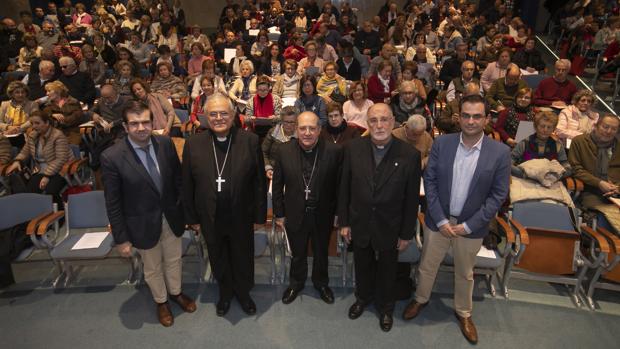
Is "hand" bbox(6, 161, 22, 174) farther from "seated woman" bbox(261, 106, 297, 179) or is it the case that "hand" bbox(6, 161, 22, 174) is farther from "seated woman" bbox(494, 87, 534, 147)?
"seated woman" bbox(494, 87, 534, 147)

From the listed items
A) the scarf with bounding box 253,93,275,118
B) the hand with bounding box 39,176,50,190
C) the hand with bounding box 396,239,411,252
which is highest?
the scarf with bounding box 253,93,275,118

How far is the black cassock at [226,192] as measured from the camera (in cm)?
263

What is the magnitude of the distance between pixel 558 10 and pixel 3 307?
11886 mm

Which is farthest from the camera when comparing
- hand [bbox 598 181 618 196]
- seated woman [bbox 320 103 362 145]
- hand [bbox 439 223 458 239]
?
seated woman [bbox 320 103 362 145]

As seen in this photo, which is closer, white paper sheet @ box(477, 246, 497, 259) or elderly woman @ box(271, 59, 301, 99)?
white paper sheet @ box(477, 246, 497, 259)

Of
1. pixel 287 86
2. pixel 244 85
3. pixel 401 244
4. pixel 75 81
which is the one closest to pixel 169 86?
pixel 244 85

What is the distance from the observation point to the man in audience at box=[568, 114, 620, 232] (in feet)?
11.8

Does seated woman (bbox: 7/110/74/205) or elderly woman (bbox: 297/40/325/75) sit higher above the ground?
elderly woman (bbox: 297/40/325/75)

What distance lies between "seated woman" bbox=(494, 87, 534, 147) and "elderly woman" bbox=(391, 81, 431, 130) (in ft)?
2.84

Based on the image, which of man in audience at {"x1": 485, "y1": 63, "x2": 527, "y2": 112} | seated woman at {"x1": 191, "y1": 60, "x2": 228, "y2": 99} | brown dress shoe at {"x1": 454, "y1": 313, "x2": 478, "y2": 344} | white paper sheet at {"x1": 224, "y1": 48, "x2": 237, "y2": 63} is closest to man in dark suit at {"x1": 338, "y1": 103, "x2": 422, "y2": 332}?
brown dress shoe at {"x1": 454, "y1": 313, "x2": 478, "y2": 344}

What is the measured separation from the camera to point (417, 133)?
3857 millimetres

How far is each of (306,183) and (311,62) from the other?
469cm

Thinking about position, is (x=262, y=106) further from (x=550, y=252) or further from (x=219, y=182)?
(x=550, y=252)

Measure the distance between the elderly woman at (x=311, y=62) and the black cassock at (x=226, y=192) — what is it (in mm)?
4313
